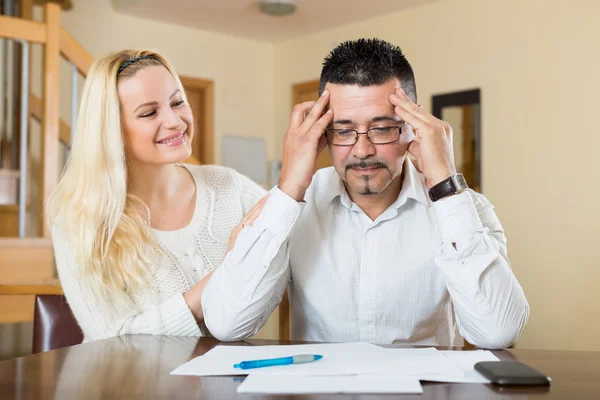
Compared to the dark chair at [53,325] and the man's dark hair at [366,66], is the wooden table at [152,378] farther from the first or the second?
the man's dark hair at [366,66]

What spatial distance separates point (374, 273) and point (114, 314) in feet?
2.26

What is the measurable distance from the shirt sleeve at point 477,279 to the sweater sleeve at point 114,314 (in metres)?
0.65

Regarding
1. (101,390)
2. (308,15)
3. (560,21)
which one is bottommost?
(101,390)

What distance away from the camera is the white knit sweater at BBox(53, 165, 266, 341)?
1580mm

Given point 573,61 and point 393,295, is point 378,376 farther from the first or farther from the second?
point 573,61

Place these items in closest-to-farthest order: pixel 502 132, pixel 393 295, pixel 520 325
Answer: pixel 520 325, pixel 393 295, pixel 502 132

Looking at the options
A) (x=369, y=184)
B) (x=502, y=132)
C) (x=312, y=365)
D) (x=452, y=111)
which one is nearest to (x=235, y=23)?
(x=452, y=111)

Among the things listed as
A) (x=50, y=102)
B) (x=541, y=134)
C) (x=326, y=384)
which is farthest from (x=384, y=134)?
(x=541, y=134)

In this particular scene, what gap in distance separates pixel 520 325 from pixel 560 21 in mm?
3762

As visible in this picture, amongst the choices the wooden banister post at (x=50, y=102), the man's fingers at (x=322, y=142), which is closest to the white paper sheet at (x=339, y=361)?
the man's fingers at (x=322, y=142)

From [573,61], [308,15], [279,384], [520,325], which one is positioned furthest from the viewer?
[308,15]

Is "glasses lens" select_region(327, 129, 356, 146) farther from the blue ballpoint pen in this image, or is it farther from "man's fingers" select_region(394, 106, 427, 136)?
the blue ballpoint pen

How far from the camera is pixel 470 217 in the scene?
1330 mm

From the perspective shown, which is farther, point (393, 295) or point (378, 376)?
point (393, 295)
